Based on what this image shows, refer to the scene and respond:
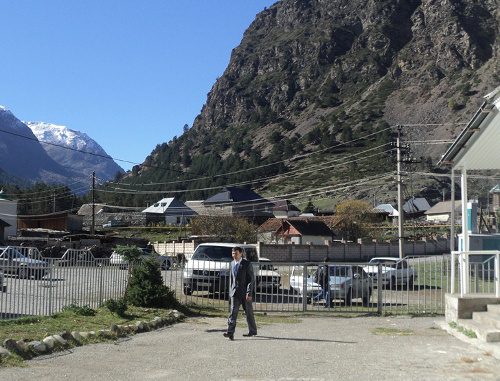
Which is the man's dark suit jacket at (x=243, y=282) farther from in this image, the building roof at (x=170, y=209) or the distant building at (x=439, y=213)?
the building roof at (x=170, y=209)

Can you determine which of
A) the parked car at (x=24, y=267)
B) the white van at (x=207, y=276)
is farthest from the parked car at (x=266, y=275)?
the parked car at (x=24, y=267)

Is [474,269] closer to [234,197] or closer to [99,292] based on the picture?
[99,292]

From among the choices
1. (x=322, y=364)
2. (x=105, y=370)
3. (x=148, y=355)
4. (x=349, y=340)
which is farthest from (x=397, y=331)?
(x=105, y=370)

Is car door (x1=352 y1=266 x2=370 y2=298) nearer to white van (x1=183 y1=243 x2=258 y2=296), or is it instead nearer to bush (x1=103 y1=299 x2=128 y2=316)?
white van (x1=183 y1=243 x2=258 y2=296)

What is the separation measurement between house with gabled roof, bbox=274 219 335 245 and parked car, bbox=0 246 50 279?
2130 inches

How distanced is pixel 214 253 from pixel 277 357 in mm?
11678

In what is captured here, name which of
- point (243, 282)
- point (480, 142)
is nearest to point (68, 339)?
point (243, 282)

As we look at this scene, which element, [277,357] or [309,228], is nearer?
[277,357]

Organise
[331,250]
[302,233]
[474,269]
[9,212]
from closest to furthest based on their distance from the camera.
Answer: [474,269], [331,250], [302,233], [9,212]

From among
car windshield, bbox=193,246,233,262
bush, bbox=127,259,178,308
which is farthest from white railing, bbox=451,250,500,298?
car windshield, bbox=193,246,233,262

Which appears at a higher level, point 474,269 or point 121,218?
point 121,218

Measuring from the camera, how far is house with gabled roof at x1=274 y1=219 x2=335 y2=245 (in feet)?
220

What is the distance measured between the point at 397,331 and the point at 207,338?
4.01 metres

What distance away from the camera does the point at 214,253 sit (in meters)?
21.1
